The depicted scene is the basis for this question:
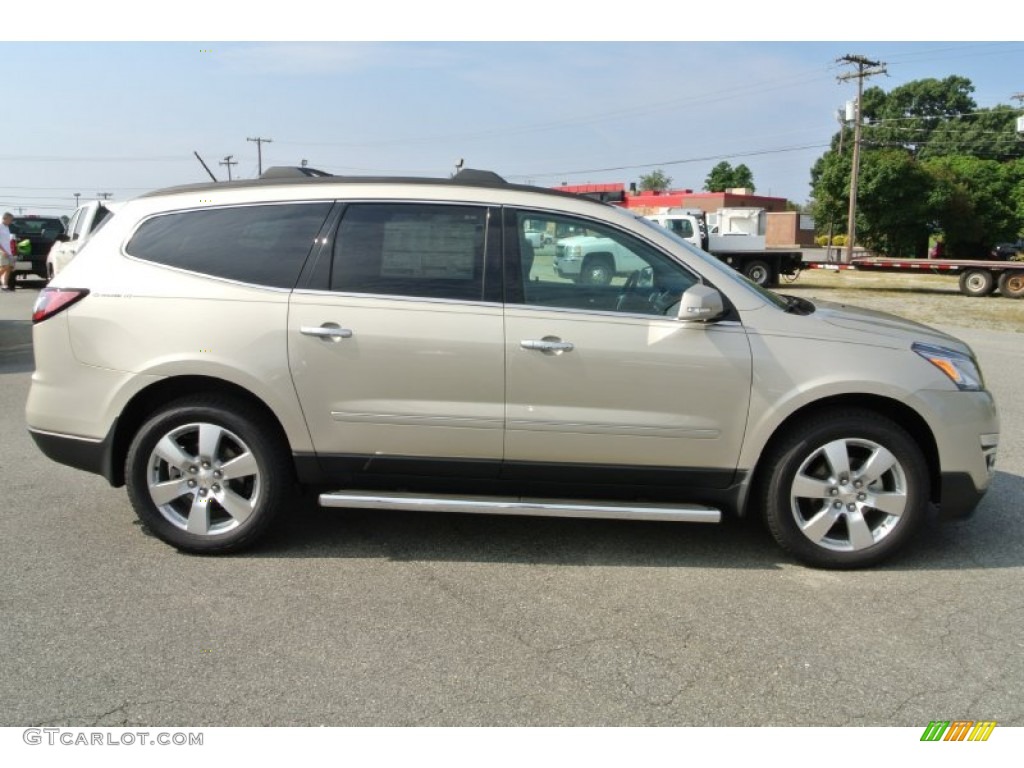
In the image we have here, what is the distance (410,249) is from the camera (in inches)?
156

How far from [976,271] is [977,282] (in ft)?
1.04

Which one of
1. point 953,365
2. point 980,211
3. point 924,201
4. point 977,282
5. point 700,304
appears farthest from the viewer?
point 980,211

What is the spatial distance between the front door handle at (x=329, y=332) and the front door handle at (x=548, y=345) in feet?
2.82

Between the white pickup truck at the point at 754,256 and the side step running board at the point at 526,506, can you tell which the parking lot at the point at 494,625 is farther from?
the white pickup truck at the point at 754,256

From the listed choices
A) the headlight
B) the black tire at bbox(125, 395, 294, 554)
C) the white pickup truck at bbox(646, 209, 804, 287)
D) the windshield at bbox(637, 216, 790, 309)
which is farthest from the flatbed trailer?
the black tire at bbox(125, 395, 294, 554)

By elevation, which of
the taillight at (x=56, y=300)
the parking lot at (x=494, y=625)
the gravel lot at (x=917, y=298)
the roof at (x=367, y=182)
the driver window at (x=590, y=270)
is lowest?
the parking lot at (x=494, y=625)

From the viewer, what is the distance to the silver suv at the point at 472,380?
380 cm

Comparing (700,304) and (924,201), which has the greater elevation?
(924,201)

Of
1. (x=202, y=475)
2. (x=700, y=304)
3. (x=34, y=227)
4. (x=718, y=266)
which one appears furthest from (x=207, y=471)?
(x=34, y=227)

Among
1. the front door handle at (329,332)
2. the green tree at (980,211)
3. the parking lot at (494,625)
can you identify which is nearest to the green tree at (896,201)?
the green tree at (980,211)

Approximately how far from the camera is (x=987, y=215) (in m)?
39.9

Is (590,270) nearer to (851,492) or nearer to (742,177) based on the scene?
(851,492)

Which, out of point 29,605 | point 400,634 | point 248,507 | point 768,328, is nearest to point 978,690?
point 768,328
